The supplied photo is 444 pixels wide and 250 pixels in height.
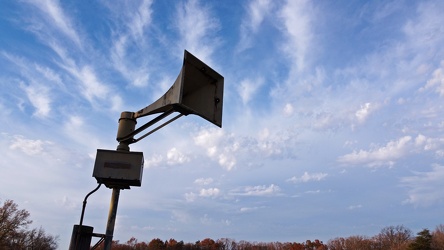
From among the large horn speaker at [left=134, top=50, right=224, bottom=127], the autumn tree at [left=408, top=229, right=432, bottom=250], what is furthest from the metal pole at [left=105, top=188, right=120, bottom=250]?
the autumn tree at [left=408, top=229, right=432, bottom=250]

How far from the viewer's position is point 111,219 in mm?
5910

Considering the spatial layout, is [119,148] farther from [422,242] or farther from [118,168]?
[422,242]

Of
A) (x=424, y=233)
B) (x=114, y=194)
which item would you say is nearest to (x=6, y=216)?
(x=114, y=194)

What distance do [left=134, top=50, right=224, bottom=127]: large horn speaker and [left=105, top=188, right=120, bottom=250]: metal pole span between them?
1461 millimetres

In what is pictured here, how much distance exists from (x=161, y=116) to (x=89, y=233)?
2.17 metres

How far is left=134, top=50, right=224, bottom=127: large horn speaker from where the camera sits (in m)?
5.85

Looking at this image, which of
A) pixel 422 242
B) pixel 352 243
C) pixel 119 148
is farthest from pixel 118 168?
pixel 352 243

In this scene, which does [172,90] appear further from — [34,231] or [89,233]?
[34,231]

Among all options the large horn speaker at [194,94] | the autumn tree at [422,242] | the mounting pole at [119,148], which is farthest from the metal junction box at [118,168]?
the autumn tree at [422,242]

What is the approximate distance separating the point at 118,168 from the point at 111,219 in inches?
32.7

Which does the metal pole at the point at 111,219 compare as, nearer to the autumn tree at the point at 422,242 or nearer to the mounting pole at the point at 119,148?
the mounting pole at the point at 119,148

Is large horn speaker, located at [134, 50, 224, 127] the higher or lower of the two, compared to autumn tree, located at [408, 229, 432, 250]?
lower

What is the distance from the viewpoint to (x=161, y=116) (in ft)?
20.7

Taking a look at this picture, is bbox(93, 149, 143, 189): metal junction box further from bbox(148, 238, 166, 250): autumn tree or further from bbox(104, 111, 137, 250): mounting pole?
bbox(148, 238, 166, 250): autumn tree
